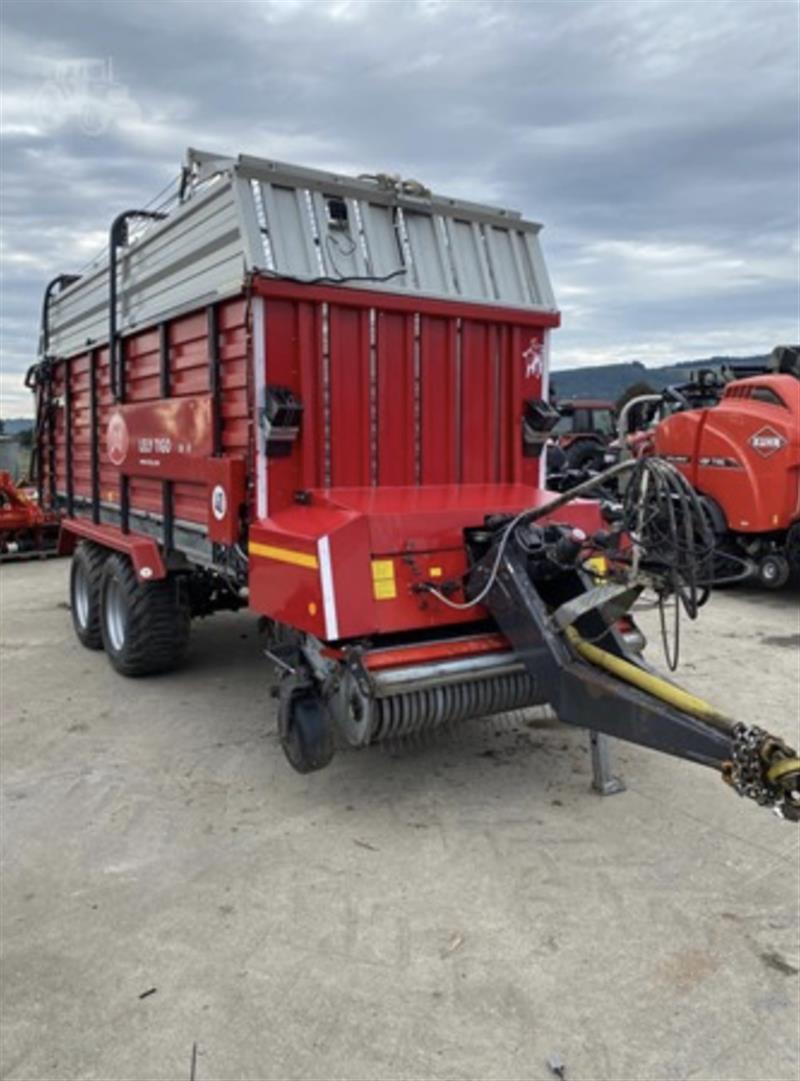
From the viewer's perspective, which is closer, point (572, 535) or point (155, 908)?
point (155, 908)

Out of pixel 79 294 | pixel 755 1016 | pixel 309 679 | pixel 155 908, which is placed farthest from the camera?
pixel 79 294

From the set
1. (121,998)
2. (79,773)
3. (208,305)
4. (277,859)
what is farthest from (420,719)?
(208,305)

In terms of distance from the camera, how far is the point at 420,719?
142 inches

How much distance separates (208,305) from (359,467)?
3.45 feet

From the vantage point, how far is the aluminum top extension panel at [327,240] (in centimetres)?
402

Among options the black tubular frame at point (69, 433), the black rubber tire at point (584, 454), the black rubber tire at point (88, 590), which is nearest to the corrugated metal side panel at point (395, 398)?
the black rubber tire at point (88, 590)

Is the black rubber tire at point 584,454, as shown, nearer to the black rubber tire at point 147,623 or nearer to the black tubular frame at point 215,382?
the black rubber tire at point 147,623

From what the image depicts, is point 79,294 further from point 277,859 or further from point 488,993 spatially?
point 488,993

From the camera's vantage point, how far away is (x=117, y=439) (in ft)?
19.3

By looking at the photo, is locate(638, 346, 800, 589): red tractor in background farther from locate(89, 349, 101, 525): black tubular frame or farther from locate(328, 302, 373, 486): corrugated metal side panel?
locate(89, 349, 101, 525): black tubular frame

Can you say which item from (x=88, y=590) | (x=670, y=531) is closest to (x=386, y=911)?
(x=670, y=531)

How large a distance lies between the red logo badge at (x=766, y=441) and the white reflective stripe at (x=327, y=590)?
5541mm

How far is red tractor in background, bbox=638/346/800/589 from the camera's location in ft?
25.5

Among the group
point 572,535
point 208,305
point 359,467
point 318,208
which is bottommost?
point 572,535
